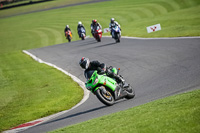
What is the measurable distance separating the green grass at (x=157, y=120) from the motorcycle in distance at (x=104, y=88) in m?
1.60

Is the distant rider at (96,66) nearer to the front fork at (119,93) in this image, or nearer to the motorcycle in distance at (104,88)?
the motorcycle in distance at (104,88)

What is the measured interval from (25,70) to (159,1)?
35.9 m

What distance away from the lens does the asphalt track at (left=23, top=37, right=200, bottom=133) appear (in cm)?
1016

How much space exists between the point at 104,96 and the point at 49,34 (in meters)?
38.7

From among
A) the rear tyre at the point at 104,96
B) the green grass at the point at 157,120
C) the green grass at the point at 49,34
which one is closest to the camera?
the green grass at the point at 157,120

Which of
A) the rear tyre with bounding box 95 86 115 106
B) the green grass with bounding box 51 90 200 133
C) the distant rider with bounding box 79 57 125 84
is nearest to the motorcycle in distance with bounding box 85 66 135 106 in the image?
the rear tyre with bounding box 95 86 115 106

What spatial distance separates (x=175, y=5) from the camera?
4850 centimetres

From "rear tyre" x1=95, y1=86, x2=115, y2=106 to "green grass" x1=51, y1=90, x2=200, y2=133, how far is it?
1525mm

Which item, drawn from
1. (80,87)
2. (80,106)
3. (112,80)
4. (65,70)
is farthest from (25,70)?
(112,80)

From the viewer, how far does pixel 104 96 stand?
1018 centimetres

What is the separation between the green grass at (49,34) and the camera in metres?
13.2

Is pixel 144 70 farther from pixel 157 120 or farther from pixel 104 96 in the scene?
pixel 157 120

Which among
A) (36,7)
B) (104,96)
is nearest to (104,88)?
(104,96)

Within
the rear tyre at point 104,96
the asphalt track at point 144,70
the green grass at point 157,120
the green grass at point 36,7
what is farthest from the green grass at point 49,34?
the green grass at point 157,120
